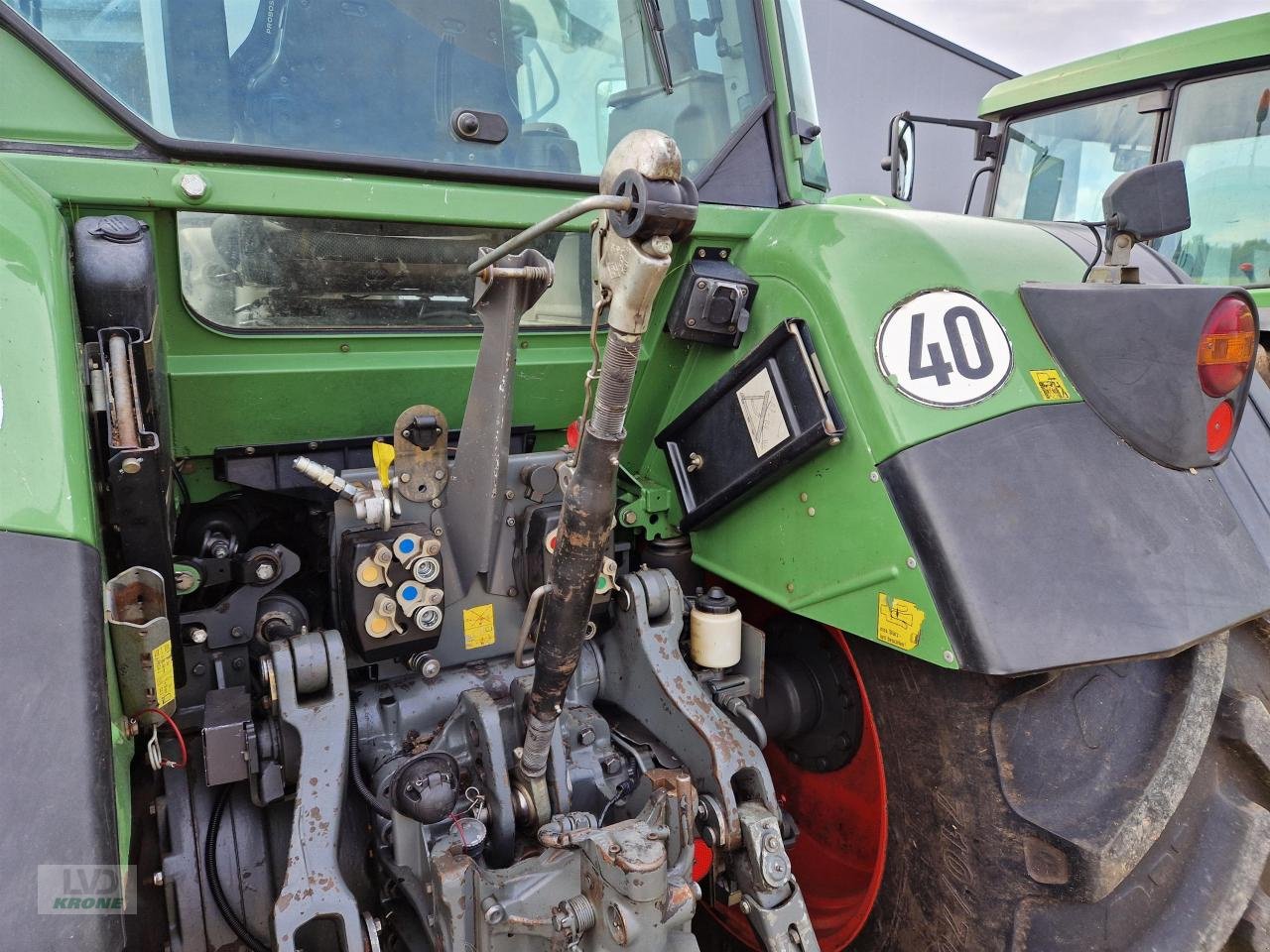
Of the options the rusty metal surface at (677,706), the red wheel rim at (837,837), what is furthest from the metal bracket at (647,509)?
the red wheel rim at (837,837)

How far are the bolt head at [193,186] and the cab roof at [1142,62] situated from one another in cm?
503

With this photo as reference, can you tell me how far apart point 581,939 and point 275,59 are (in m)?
1.49

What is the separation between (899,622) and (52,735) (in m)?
1.07

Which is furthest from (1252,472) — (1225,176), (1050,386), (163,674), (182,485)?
(1225,176)

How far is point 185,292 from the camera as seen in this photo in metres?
1.36

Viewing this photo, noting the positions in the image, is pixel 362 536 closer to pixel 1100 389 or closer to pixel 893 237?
pixel 893 237

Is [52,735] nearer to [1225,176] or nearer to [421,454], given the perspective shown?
[421,454]

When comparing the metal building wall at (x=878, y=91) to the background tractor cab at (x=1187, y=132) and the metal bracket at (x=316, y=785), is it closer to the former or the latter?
the background tractor cab at (x=1187, y=132)

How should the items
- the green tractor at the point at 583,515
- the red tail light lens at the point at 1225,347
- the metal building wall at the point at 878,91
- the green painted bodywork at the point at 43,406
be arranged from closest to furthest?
the green painted bodywork at the point at 43,406 → the green tractor at the point at 583,515 → the red tail light lens at the point at 1225,347 → the metal building wall at the point at 878,91

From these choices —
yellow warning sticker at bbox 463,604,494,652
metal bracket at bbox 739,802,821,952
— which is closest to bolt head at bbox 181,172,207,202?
yellow warning sticker at bbox 463,604,494,652

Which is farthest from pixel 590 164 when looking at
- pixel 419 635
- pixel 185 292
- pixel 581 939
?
pixel 581 939

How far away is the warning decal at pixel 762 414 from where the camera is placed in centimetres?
149

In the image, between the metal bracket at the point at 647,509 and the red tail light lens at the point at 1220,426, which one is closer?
the red tail light lens at the point at 1220,426

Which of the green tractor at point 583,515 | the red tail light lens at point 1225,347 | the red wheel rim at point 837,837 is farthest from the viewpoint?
the red wheel rim at point 837,837
